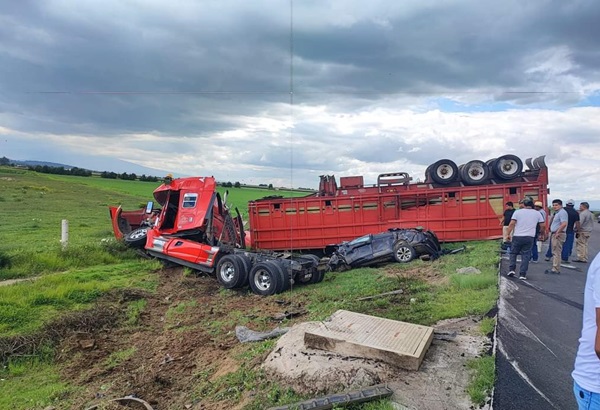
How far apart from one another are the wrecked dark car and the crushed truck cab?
2200 mm

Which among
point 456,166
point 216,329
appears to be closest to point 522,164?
point 456,166

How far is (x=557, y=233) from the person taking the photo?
10.9 m

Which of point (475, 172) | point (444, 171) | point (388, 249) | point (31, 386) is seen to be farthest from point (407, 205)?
point (31, 386)

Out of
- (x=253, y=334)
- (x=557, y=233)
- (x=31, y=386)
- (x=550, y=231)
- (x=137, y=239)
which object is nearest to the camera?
(x=31, y=386)

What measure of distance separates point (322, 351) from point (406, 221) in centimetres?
1173

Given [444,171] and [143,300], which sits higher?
[444,171]

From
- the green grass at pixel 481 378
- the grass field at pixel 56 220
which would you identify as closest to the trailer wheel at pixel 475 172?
the grass field at pixel 56 220

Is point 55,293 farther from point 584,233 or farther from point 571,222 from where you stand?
point 584,233

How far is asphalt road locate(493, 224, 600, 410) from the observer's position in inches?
159

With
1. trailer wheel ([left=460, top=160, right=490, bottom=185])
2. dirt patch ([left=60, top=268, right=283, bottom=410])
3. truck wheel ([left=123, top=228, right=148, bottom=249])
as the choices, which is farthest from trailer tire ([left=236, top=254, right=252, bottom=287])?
trailer wheel ([left=460, top=160, right=490, bottom=185])

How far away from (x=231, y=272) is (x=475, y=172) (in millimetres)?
9527

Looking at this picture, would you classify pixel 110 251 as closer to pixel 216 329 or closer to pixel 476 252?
pixel 216 329

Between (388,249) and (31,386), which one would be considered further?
(388,249)

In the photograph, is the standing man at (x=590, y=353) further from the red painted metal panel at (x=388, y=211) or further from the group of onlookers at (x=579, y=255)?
the red painted metal panel at (x=388, y=211)
